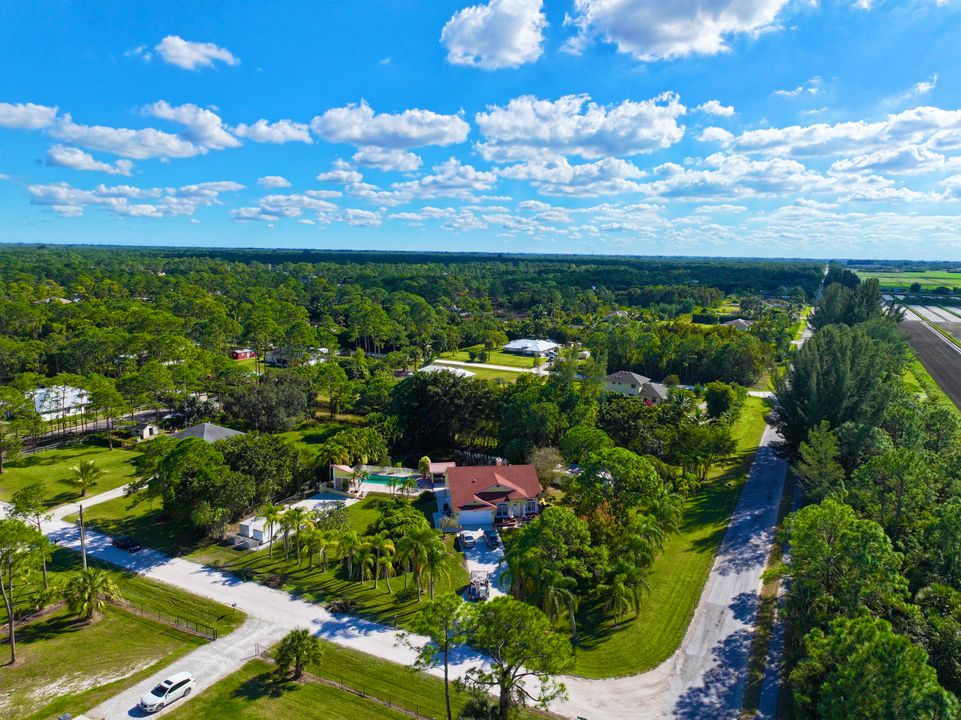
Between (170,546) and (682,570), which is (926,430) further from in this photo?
(170,546)

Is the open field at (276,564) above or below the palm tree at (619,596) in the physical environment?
below

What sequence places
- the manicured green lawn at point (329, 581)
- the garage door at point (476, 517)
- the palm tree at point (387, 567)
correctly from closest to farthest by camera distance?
the manicured green lawn at point (329, 581) → the palm tree at point (387, 567) → the garage door at point (476, 517)

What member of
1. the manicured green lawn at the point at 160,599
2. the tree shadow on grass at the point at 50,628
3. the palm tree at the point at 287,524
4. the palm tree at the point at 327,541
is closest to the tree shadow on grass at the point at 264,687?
the manicured green lawn at the point at 160,599

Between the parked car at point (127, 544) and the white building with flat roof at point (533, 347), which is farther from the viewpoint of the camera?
the white building with flat roof at point (533, 347)

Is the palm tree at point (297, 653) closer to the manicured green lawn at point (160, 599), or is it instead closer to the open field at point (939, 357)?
the manicured green lawn at point (160, 599)

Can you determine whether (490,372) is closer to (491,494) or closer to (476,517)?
(491,494)

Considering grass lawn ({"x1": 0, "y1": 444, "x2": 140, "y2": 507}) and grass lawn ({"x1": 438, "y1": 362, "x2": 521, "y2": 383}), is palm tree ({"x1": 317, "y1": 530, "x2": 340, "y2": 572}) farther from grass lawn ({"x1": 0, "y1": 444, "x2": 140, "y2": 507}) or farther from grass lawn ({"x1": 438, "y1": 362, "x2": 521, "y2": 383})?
grass lawn ({"x1": 438, "y1": 362, "x2": 521, "y2": 383})
